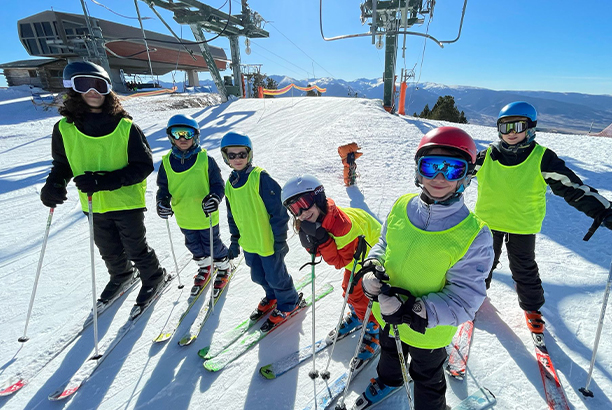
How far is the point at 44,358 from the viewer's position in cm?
266

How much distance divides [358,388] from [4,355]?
3.27 m

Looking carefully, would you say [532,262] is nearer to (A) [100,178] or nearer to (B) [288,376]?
(B) [288,376]

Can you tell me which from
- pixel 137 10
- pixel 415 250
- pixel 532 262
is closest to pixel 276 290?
pixel 415 250

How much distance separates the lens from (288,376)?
246 centimetres

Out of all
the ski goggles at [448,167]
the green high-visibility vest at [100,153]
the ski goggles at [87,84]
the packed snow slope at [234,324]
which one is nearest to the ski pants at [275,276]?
the packed snow slope at [234,324]

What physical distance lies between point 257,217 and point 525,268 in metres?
2.52

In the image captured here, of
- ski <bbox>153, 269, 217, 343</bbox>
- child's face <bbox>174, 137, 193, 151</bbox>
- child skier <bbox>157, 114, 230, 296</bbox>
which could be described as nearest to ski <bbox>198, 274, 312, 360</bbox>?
ski <bbox>153, 269, 217, 343</bbox>

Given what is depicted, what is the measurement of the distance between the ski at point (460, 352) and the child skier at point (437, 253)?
0.87 m

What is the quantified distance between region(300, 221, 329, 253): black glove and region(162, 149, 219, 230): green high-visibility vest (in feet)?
5.20

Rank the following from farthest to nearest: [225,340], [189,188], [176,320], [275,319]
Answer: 1. [189,188]
2. [176,320]
3. [275,319]
4. [225,340]

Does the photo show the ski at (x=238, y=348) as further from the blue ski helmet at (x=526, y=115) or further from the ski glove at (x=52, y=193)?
the blue ski helmet at (x=526, y=115)

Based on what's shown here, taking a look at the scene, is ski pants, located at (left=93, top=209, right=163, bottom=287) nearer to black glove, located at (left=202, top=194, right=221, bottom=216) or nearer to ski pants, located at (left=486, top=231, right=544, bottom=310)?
black glove, located at (left=202, top=194, right=221, bottom=216)

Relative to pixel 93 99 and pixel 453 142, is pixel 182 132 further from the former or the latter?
pixel 453 142

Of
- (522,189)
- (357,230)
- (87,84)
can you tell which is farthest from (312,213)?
(87,84)
